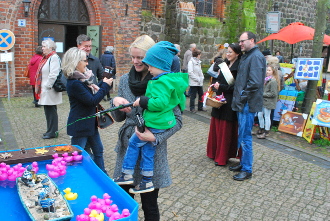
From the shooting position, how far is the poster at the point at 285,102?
8453 mm

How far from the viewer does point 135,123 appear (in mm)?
2711

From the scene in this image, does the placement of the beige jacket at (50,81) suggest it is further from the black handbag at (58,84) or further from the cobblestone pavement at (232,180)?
the cobblestone pavement at (232,180)

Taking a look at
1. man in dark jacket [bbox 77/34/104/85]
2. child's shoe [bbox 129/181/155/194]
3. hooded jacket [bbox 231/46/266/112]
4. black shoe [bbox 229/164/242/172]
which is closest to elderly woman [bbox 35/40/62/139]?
man in dark jacket [bbox 77/34/104/85]

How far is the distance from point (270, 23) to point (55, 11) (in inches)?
310

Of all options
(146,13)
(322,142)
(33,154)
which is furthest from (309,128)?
(146,13)

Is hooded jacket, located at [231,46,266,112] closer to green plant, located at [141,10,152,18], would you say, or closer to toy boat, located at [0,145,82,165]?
toy boat, located at [0,145,82,165]

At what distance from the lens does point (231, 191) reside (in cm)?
454

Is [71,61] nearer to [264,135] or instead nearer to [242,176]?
[242,176]

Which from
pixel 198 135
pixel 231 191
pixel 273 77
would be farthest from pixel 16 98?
pixel 231 191

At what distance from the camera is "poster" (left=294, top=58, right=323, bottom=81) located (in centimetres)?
796

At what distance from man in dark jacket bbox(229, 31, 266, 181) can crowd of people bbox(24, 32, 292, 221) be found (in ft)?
0.04

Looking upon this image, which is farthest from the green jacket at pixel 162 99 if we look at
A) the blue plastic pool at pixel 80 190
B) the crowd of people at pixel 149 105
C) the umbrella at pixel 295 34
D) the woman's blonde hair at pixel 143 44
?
the umbrella at pixel 295 34

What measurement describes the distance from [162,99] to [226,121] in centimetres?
305

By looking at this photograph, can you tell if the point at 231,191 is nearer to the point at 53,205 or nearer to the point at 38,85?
the point at 53,205
